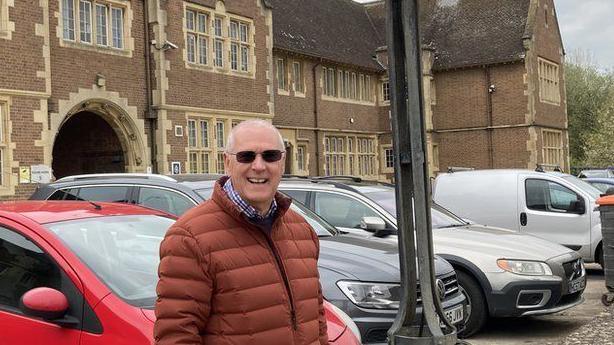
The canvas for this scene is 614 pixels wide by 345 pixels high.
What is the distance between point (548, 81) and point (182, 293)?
33.8 metres

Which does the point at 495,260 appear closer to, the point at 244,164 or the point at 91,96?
the point at 244,164

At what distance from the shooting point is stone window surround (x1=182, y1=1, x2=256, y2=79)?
761 inches

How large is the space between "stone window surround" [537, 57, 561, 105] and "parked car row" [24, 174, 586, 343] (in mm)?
25652

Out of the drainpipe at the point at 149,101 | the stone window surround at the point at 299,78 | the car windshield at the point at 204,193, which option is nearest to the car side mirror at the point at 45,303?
the car windshield at the point at 204,193

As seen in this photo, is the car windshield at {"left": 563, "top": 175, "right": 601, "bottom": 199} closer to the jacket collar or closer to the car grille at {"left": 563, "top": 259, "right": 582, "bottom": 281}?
the car grille at {"left": 563, "top": 259, "right": 582, "bottom": 281}

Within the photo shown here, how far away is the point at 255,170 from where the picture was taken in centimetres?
239

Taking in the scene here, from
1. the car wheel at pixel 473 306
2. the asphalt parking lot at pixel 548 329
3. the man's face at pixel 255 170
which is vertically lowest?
the asphalt parking lot at pixel 548 329

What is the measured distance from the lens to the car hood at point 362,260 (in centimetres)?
526

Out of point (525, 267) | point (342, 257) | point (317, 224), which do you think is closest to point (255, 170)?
point (342, 257)

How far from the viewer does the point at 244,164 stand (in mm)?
2402

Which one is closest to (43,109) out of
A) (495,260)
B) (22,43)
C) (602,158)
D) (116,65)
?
(22,43)

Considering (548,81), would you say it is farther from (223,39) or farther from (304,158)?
(223,39)

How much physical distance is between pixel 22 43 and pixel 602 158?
36.7 meters

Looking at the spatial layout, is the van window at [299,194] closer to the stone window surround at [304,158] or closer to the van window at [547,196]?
the van window at [547,196]
